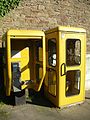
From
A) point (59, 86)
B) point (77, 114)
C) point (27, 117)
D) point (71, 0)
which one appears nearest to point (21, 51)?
point (59, 86)

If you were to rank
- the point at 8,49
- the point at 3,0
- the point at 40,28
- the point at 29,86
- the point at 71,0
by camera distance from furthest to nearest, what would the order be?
1. the point at 71,0
2. the point at 40,28
3. the point at 29,86
4. the point at 8,49
5. the point at 3,0

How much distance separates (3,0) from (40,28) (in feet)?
9.58

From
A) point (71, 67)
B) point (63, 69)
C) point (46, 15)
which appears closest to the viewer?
point (63, 69)

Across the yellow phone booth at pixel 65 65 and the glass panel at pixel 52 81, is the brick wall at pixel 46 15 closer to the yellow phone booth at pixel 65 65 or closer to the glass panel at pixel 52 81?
the yellow phone booth at pixel 65 65

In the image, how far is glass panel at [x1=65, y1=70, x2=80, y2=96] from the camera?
21.1 feet

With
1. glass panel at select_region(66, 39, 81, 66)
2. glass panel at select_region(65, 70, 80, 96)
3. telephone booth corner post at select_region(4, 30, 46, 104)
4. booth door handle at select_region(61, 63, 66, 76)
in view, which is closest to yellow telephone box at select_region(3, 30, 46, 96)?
telephone booth corner post at select_region(4, 30, 46, 104)

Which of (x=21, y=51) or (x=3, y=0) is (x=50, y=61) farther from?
(x=3, y=0)

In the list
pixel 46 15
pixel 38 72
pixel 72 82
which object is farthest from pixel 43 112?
pixel 46 15

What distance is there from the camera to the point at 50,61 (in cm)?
654

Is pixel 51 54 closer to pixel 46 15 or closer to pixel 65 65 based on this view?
pixel 65 65

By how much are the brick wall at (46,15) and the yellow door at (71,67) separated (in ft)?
5.64

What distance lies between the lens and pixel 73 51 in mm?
6691

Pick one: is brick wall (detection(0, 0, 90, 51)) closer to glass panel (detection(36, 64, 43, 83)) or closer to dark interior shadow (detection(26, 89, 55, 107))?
glass panel (detection(36, 64, 43, 83))

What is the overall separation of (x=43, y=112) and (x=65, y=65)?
1.45 m
